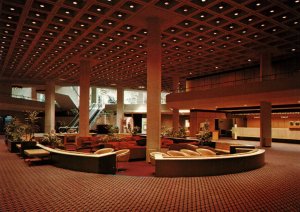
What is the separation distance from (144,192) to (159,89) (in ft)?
21.5

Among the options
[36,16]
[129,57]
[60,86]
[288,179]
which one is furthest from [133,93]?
[288,179]

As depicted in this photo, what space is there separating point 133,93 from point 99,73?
66.2 ft

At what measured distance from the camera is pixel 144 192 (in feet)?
20.4

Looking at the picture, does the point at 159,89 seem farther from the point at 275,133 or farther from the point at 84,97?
the point at 275,133

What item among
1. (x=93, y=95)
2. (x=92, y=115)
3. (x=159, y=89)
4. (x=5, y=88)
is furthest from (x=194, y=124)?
(x=5, y=88)

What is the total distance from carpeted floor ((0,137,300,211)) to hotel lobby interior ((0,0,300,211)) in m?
0.03

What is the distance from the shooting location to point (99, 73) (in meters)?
26.2

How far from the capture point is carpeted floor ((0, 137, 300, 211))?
17.1ft

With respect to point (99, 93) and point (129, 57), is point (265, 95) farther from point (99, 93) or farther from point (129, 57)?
point (99, 93)

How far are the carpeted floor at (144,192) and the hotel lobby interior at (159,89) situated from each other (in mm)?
27

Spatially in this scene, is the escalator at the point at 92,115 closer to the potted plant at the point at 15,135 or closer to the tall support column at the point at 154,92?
the potted plant at the point at 15,135

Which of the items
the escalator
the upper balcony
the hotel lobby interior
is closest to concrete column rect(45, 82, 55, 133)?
the hotel lobby interior

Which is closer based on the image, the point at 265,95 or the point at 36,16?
the point at 36,16

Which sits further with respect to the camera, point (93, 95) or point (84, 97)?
point (93, 95)
